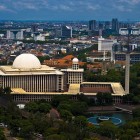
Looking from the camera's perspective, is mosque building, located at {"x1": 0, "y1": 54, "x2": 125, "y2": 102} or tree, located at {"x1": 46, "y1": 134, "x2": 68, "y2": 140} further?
mosque building, located at {"x1": 0, "y1": 54, "x2": 125, "y2": 102}

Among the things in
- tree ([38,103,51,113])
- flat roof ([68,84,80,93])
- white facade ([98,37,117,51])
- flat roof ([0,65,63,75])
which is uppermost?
white facade ([98,37,117,51])

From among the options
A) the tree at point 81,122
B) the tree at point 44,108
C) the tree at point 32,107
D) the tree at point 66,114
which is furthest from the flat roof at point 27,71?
the tree at point 81,122

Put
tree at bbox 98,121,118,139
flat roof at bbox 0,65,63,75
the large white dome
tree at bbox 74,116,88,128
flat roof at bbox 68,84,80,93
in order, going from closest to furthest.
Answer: tree at bbox 98,121,118,139 → tree at bbox 74,116,88,128 → flat roof at bbox 68,84,80,93 → flat roof at bbox 0,65,63,75 → the large white dome

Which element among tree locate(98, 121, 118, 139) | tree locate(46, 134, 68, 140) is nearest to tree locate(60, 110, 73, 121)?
tree locate(98, 121, 118, 139)

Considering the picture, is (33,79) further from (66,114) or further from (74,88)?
(66,114)

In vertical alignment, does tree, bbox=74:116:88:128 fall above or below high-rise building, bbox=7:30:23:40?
below

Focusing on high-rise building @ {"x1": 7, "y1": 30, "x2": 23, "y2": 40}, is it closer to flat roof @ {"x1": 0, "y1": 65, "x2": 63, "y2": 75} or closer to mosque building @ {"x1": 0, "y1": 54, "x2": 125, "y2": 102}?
mosque building @ {"x1": 0, "y1": 54, "x2": 125, "y2": 102}

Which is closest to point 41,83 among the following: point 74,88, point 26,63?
point 26,63

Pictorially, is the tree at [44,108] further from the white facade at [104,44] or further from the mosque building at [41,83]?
the white facade at [104,44]

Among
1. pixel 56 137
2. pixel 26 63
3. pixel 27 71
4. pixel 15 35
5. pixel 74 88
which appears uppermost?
pixel 15 35
